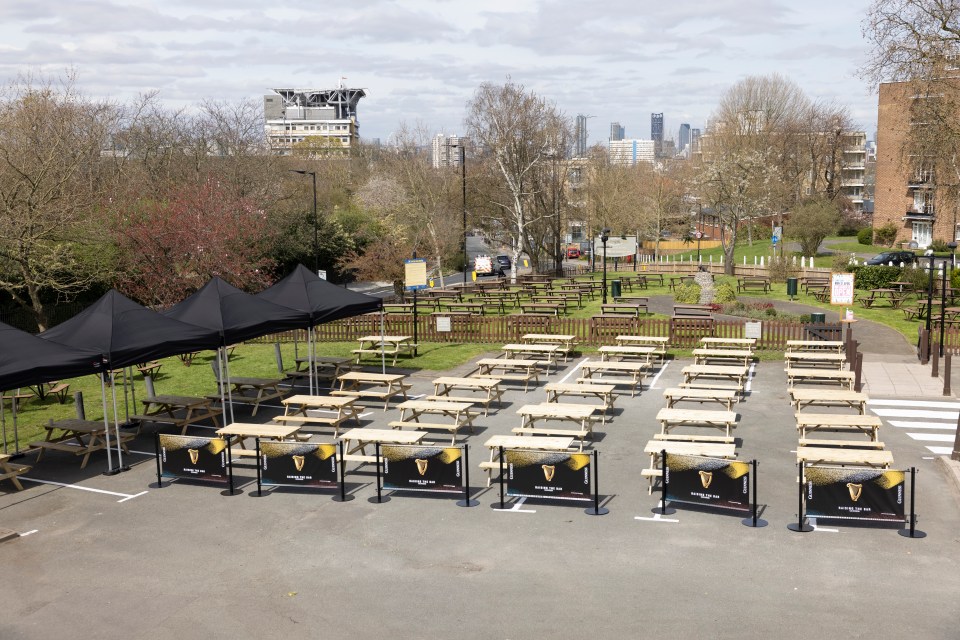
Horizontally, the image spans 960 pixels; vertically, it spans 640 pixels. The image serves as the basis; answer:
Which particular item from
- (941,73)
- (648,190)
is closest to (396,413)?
(941,73)

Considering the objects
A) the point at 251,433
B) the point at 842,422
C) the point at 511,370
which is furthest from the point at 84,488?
the point at 842,422

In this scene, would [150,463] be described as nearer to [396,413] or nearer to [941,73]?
[396,413]

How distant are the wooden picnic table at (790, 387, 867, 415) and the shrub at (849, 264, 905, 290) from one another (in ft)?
81.6

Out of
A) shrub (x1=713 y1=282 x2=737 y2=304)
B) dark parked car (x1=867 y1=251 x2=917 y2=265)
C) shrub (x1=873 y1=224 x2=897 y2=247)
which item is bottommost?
shrub (x1=713 y1=282 x2=737 y2=304)

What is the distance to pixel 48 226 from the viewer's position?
2989 cm

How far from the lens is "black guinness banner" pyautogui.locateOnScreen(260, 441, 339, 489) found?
1359 cm

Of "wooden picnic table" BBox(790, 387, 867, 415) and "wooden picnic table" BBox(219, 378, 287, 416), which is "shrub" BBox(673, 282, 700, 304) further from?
"wooden picnic table" BBox(219, 378, 287, 416)

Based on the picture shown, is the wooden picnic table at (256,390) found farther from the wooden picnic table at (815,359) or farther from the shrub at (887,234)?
the shrub at (887,234)

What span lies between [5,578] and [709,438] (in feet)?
36.4

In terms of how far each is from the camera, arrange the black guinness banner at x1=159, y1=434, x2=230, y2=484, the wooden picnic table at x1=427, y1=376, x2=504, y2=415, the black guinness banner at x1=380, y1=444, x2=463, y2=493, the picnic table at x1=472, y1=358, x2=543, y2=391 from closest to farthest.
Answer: the black guinness banner at x1=380, y1=444, x2=463, y2=493 → the black guinness banner at x1=159, y1=434, x2=230, y2=484 → the wooden picnic table at x1=427, y1=376, x2=504, y2=415 → the picnic table at x1=472, y1=358, x2=543, y2=391

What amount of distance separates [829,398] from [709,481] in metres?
6.46

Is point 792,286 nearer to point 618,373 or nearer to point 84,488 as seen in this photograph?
point 618,373

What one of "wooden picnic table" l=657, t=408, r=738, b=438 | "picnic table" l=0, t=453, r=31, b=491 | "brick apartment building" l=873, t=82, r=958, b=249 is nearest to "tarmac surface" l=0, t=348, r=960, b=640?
"picnic table" l=0, t=453, r=31, b=491

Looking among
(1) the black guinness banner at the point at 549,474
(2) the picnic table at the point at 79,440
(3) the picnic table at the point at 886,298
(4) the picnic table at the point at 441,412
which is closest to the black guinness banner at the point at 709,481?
(1) the black guinness banner at the point at 549,474
